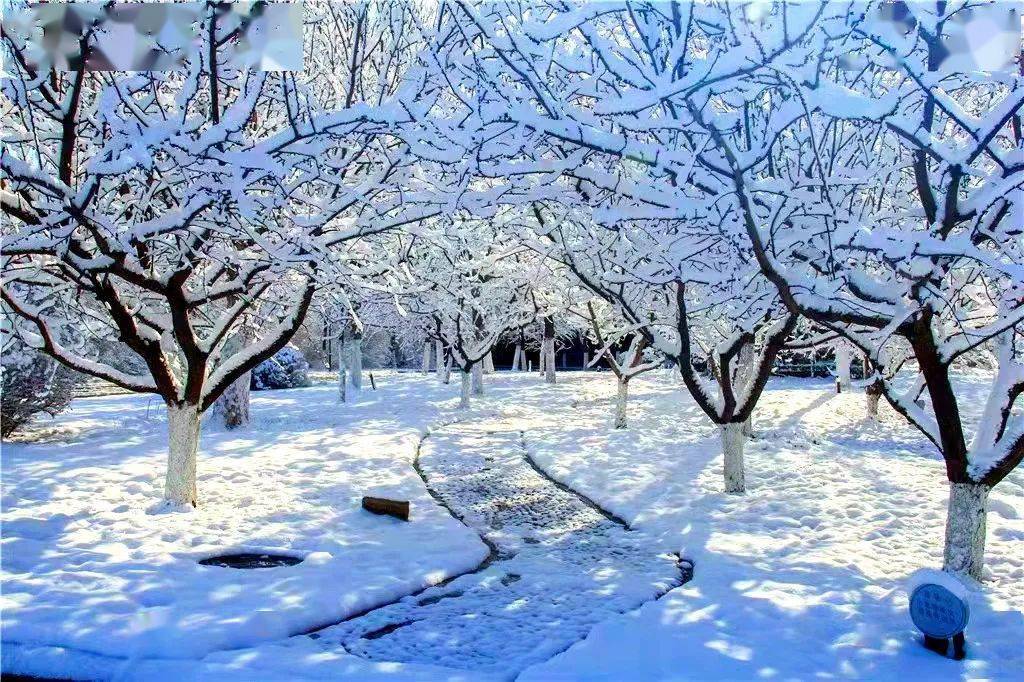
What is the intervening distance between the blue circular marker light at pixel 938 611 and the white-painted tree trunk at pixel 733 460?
5037 mm

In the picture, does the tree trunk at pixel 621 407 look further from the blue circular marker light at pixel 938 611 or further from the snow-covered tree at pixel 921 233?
the blue circular marker light at pixel 938 611

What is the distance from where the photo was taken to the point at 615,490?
1025 cm

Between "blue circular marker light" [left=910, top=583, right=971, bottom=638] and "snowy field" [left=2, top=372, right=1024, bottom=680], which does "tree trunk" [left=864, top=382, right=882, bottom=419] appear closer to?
"snowy field" [left=2, top=372, right=1024, bottom=680]

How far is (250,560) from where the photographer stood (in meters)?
6.78

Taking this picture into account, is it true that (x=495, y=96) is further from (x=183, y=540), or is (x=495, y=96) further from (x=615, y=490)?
(x=615, y=490)

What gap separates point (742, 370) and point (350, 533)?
9640mm

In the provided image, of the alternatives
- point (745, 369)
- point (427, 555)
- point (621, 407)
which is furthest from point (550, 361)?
point (427, 555)

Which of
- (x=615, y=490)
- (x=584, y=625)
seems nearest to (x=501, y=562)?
(x=584, y=625)

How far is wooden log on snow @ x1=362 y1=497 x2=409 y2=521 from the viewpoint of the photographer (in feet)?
27.7

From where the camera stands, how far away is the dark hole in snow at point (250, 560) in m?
6.58

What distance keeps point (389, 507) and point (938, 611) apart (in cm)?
580

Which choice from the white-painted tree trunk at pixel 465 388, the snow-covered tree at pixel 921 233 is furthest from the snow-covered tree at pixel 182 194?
the white-painted tree trunk at pixel 465 388

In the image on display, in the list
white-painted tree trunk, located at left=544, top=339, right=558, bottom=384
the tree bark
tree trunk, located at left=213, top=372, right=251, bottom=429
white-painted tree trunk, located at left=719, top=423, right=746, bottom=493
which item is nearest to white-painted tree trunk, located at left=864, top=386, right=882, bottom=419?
white-painted tree trunk, located at left=719, top=423, right=746, bottom=493

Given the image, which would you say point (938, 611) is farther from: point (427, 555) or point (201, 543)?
point (201, 543)
